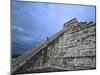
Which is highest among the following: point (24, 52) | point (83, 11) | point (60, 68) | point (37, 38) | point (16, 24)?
point (83, 11)

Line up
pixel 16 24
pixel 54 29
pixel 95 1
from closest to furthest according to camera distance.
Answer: pixel 16 24, pixel 54 29, pixel 95 1

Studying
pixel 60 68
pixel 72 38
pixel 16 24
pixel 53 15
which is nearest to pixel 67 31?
pixel 72 38

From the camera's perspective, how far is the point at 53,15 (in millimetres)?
2449

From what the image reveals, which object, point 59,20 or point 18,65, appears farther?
point 59,20

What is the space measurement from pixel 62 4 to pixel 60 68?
75 centimetres

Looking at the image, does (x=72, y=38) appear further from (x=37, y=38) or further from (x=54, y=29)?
(x=37, y=38)

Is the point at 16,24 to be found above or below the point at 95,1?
below

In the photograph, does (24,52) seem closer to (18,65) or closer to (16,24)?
(18,65)

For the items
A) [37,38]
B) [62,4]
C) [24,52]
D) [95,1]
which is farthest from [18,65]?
[95,1]

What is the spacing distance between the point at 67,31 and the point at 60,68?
1.46 feet

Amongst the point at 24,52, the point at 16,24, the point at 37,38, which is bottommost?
the point at 24,52

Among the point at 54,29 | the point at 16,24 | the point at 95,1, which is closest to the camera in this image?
the point at 16,24

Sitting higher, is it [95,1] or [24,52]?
[95,1]

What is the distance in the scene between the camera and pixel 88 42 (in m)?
2.59
